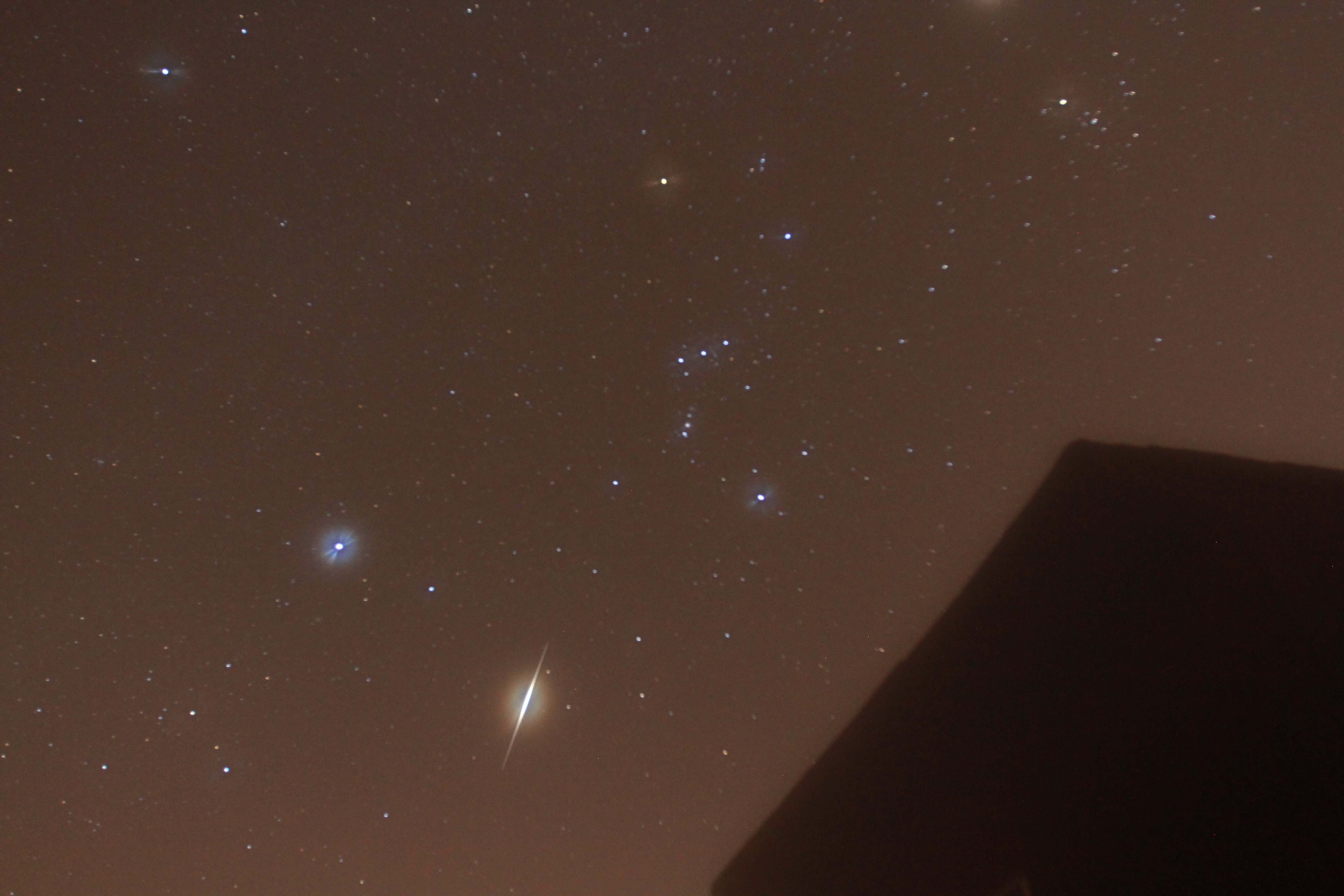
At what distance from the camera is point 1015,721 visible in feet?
7.84

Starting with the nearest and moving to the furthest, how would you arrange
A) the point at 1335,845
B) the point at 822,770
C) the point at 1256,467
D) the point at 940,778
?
1. the point at 1335,845
2. the point at 1256,467
3. the point at 940,778
4. the point at 822,770

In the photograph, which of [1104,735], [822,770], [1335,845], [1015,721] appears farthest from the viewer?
[822,770]

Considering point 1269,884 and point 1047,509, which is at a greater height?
point 1047,509

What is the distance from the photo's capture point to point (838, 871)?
307cm

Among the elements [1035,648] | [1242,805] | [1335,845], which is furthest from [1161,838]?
[1035,648]

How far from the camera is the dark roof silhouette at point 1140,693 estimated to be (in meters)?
1.88

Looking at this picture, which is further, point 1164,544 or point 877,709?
point 877,709

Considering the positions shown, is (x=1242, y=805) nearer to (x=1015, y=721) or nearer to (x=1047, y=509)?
(x=1015, y=721)

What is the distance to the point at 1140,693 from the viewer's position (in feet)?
7.02

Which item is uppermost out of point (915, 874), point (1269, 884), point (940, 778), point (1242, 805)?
point (940, 778)

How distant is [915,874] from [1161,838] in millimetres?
949

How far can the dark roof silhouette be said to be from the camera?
1882mm

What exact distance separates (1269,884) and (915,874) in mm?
1149

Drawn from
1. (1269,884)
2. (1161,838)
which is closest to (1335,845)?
(1269,884)
